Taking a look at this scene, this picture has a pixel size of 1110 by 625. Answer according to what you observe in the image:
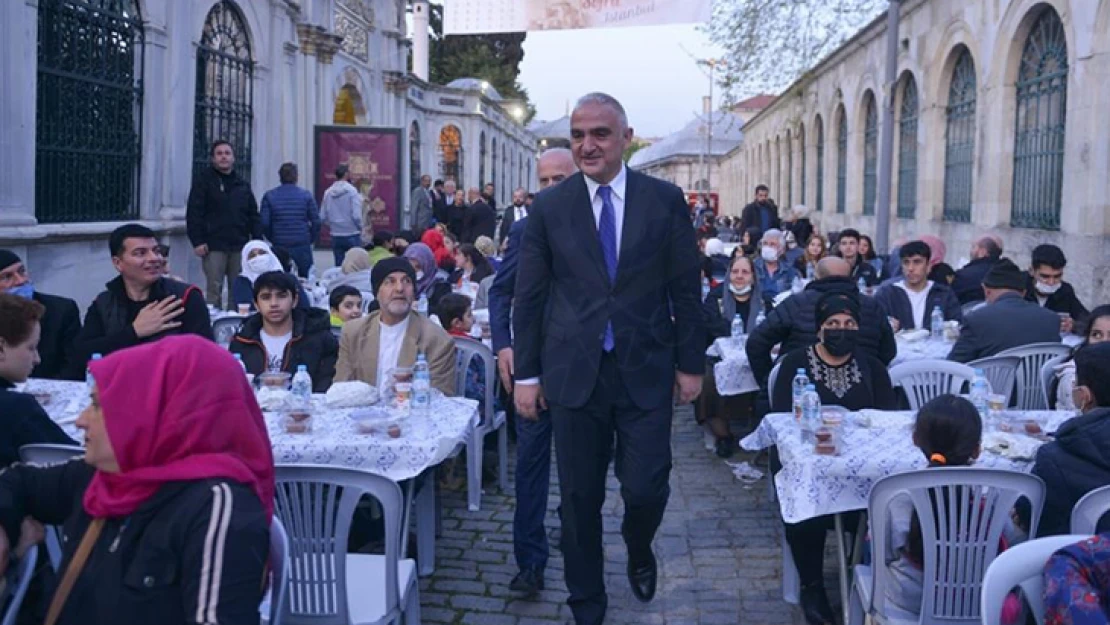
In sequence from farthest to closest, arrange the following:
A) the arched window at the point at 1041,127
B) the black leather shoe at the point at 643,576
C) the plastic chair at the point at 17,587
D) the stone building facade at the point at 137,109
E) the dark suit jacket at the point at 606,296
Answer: the arched window at the point at 1041,127
the stone building facade at the point at 137,109
the black leather shoe at the point at 643,576
the dark suit jacket at the point at 606,296
the plastic chair at the point at 17,587

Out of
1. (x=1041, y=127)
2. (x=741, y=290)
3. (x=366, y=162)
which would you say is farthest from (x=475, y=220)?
(x=741, y=290)

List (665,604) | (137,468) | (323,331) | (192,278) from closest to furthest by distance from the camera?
(137,468)
(665,604)
(323,331)
(192,278)

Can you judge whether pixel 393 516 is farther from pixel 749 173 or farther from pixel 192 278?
pixel 749 173

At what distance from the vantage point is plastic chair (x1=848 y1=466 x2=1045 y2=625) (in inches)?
138

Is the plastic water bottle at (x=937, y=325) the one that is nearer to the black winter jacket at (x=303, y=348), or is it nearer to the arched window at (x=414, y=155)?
the black winter jacket at (x=303, y=348)

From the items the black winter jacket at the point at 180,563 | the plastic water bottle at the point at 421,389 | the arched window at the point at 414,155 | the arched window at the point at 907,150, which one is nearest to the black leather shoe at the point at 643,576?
the plastic water bottle at the point at 421,389

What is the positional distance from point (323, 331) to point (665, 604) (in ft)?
7.99

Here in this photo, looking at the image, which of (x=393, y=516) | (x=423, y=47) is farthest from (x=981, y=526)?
(x=423, y=47)

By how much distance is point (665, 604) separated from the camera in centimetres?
477

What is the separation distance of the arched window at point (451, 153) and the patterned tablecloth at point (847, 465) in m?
26.4

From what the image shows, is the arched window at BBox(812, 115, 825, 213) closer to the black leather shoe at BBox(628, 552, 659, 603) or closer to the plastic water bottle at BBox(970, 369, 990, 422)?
the plastic water bottle at BBox(970, 369, 990, 422)

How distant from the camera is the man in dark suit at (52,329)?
5773 millimetres

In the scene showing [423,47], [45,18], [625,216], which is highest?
[423,47]

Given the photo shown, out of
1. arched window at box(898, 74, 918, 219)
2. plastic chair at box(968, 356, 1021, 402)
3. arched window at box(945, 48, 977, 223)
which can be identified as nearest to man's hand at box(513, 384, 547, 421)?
plastic chair at box(968, 356, 1021, 402)
